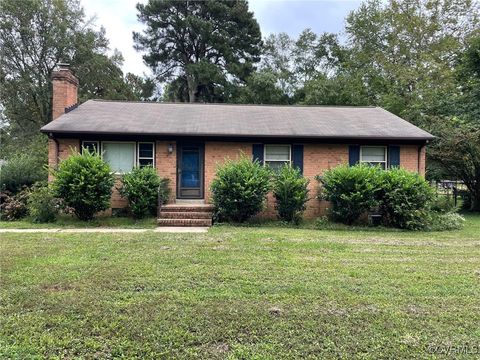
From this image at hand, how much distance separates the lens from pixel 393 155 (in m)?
12.1

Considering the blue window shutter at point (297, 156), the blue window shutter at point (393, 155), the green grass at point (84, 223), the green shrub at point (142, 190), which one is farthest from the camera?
the blue window shutter at point (393, 155)

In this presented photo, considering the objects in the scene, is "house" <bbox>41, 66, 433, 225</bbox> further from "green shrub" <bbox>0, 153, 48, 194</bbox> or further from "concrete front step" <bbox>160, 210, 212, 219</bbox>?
"green shrub" <bbox>0, 153, 48, 194</bbox>

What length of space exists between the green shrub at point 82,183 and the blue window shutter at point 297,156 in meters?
5.99

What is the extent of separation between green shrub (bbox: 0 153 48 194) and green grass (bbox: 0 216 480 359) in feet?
22.3

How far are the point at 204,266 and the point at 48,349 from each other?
2.65 m

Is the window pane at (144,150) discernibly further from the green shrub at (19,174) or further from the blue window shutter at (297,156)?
the blue window shutter at (297,156)

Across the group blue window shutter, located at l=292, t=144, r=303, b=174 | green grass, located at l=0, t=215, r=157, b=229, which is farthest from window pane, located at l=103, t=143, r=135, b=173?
blue window shutter, located at l=292, t=144, r=303, b=174

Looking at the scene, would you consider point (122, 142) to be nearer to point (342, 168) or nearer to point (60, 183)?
point (60, 183)

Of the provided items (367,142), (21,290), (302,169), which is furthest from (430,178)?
(21,290)

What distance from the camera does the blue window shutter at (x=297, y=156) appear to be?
11.8 m

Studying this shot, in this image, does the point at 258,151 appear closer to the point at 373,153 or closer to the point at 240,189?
the point at 240,189

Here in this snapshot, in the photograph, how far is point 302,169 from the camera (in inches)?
467

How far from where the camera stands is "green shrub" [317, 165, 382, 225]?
32.2 feet

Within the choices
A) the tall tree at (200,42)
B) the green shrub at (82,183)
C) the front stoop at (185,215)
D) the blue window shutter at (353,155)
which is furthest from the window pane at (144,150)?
the tall tree at (200,42)
